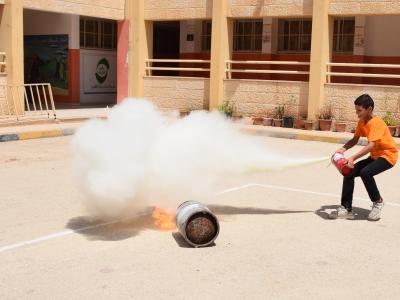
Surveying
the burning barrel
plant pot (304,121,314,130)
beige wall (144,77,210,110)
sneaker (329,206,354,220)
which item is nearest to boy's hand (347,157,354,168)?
sneaker (329,206,354,220)

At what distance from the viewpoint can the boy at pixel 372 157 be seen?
6.54m

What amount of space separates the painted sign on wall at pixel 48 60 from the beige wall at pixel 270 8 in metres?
7.96

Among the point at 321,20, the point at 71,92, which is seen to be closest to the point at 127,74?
the point at 71,92

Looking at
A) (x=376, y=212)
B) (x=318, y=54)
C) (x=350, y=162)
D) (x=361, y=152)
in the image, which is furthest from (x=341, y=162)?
(x=318, y=54)

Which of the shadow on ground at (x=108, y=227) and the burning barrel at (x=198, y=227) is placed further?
the shadow on ground at (x=108, y=227)

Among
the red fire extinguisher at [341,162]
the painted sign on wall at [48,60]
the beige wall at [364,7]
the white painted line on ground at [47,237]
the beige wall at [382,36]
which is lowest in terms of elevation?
the white painted line on ground at [47,237]

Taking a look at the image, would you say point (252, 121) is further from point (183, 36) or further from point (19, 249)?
point (19, 249)

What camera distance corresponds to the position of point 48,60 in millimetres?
24484

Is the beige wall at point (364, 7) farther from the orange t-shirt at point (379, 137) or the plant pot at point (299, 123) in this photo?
the orange t-shirt at point (379, 137)

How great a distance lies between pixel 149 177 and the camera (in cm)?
608

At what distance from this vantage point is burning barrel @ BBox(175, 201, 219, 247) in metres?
5.59

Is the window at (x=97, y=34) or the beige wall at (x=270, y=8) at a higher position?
the beige wall at (x=270, y=8)

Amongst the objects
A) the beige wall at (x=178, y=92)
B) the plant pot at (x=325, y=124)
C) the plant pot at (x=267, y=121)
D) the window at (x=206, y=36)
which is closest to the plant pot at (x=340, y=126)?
→ the plant pot at (x=325, y=124)

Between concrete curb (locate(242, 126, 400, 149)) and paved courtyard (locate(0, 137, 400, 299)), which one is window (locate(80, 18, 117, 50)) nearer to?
concrete curb (locate(242, 126, 400, 149))
